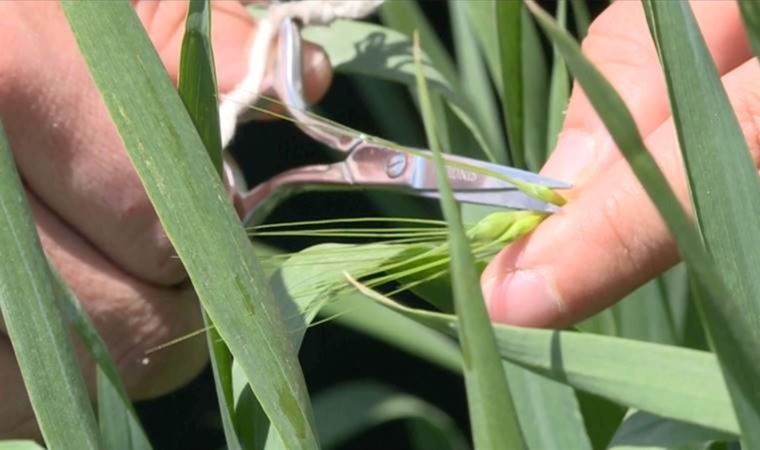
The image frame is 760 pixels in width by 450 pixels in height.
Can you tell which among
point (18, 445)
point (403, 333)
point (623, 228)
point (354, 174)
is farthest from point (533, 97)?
point (18, 445)

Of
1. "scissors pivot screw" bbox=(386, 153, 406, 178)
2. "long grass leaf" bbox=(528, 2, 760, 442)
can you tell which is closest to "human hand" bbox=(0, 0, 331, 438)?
"scissors pivot screw" bbox=(386, 153, 406, 178)

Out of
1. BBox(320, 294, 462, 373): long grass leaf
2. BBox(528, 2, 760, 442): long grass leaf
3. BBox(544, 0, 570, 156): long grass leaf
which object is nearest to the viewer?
BBox(528, 2, 760, 442): long grass leaf

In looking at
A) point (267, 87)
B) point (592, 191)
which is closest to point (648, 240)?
point (592, 191)

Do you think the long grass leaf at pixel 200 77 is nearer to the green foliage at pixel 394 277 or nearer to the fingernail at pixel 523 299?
the green foliage at pixel 394 277

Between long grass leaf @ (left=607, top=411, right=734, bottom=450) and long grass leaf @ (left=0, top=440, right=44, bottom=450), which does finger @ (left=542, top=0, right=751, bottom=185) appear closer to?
long grass leaf @ (left=607, top=411, right=734, bottom=450)

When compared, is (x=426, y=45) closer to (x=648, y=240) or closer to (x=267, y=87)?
Answer: (x=267, y=87)

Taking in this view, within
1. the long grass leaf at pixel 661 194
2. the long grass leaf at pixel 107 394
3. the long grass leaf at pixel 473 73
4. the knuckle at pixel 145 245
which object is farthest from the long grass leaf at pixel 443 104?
the long grass leaf at pixel 661 194
